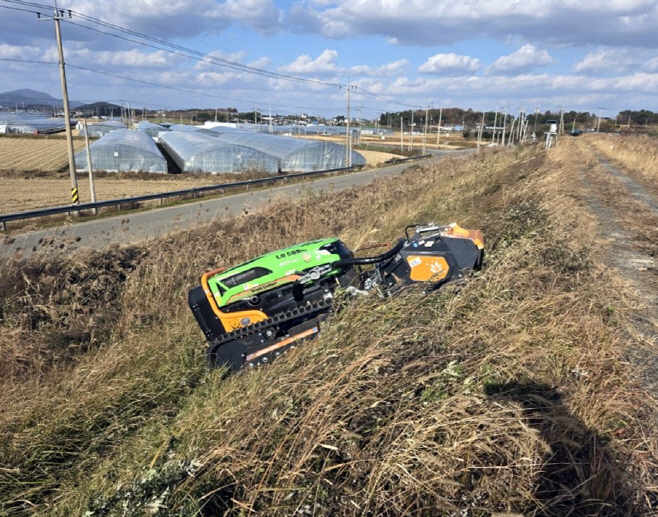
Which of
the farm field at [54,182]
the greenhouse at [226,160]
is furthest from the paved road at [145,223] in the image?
the greenhouse at [226,160]

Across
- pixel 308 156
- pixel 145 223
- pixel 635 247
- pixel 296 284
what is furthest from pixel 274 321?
pixel 308 156

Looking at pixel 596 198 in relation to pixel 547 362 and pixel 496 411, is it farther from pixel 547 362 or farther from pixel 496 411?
pixel 496 411

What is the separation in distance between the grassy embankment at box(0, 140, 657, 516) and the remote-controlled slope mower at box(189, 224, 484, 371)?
301 mm

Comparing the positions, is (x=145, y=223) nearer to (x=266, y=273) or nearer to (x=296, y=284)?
(x=266, y=273)

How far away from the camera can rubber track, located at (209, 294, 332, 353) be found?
4129 millimetres

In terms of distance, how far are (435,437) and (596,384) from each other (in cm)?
122

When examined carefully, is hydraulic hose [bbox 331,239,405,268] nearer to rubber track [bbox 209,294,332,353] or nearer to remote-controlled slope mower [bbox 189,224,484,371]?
remote-controlled slope mower [bbox 189,224,484,371]

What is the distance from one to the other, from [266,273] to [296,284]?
1.05ft

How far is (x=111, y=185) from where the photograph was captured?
32.6m

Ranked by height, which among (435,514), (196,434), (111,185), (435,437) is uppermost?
(435,437)

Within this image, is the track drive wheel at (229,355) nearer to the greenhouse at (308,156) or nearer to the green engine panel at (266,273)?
the green engine panel at (266,273)

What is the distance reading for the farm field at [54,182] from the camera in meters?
25.3

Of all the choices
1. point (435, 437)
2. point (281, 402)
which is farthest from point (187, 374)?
point (435, 437)

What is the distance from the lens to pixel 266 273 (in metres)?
4.45
